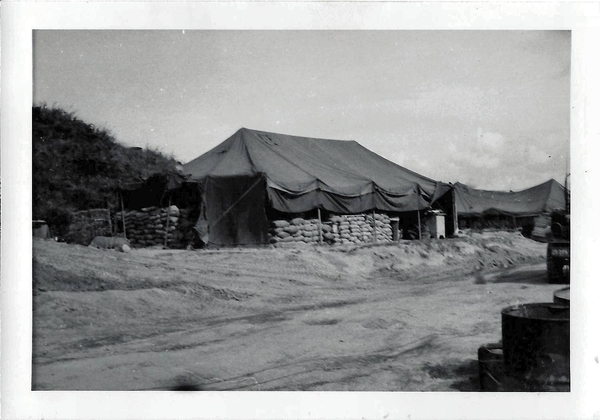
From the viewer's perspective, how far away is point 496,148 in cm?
604

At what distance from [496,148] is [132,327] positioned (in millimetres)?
4049

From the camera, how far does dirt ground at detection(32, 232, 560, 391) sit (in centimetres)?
523

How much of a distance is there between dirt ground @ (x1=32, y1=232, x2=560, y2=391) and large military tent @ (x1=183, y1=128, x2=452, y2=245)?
2.34ft

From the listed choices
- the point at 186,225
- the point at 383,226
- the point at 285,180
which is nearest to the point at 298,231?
the point at 285,180

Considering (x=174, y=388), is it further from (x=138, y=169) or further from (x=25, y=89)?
(x=25, y=89)

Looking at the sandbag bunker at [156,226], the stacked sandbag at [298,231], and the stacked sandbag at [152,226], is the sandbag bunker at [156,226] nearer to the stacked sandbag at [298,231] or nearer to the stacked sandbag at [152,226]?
the stacked sandbag at [152,226]

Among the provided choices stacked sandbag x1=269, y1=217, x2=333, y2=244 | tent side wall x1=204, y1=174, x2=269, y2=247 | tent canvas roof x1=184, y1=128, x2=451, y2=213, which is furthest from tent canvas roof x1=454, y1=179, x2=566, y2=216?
tent side wall x1=204, y1=174, x2=269, y2=247

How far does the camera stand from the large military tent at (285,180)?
692 cm

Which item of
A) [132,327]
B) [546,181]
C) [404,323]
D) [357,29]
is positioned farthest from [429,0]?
[132,327]

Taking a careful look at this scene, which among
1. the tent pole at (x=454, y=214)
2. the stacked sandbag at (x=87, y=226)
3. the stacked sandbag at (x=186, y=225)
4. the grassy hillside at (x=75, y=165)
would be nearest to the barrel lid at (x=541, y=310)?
the tent pole at (x=454, y=214)

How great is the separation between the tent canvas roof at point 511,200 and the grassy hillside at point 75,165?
3.56 metres

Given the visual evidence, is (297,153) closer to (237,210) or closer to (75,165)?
(237,210)

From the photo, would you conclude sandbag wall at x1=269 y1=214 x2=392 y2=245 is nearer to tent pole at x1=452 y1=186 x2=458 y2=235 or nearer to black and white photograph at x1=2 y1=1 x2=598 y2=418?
black and white photograph at x1=2 y1=1 x2=598 y2=418

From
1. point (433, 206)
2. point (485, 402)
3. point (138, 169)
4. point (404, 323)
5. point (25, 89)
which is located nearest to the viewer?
point (485, 402)
